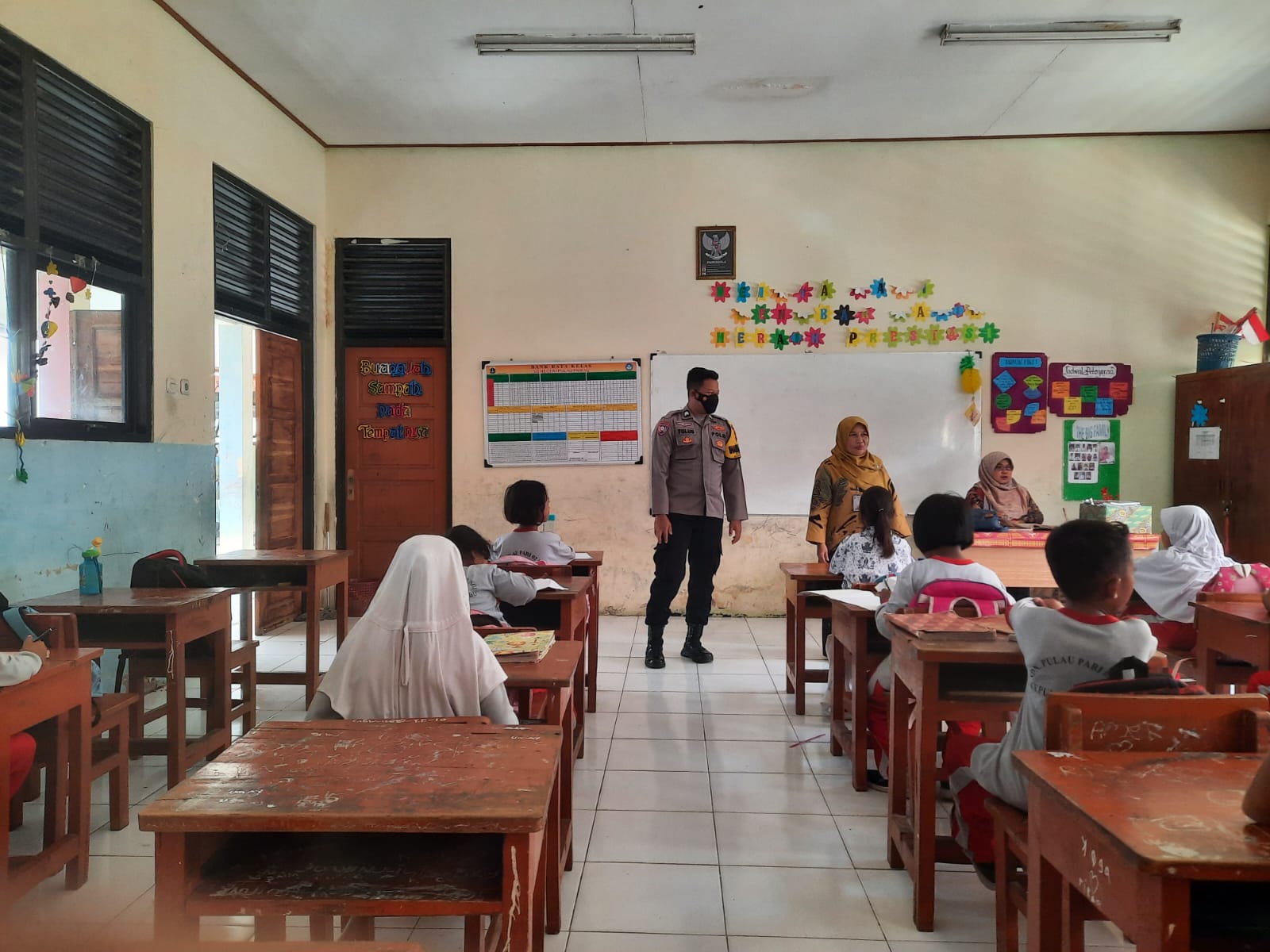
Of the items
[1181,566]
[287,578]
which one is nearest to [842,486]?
[1181,566]

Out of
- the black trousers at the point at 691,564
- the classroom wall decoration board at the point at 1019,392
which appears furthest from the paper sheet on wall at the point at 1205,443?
the black trousers at the point at 691,564

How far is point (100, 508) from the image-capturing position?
3350 millimetres

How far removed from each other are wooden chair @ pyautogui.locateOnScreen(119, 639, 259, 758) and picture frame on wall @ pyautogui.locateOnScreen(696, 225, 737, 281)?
369cm

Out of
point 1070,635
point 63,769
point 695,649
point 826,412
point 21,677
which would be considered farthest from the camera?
point 826,412

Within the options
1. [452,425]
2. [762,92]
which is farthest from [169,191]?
[762,92]

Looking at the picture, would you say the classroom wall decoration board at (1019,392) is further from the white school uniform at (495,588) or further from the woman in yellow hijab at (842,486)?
the white school uniform at (495,588)

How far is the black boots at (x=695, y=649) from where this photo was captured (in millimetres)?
4469

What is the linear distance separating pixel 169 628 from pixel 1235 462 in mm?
5537

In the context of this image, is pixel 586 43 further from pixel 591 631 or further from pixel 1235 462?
pixel 1235 462

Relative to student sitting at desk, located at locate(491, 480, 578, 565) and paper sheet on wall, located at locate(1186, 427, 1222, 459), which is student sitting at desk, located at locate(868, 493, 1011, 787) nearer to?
student sitting at desk, located at locate(491, 480, 578, 565)

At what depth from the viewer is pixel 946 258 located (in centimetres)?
555

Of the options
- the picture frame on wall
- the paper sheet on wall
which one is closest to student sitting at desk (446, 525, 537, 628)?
the picture frame on wall

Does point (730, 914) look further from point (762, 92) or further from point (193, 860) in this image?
point (762, 92)

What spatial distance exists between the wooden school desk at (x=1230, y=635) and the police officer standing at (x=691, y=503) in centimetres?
205
